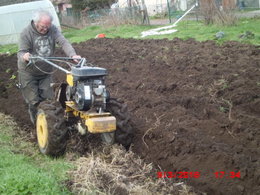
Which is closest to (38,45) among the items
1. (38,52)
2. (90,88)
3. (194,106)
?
(38,52)

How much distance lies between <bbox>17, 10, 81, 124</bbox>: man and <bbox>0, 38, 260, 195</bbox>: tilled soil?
65 centimetres

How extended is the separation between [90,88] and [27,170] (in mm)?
1152

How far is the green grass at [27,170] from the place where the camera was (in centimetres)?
405

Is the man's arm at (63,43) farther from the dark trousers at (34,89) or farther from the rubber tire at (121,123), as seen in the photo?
the rubber tire at (121,123)

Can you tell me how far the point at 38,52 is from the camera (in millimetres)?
6133

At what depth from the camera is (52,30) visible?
6156 millimetres

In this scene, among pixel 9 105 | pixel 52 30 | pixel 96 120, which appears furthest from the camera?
pixel 9 105

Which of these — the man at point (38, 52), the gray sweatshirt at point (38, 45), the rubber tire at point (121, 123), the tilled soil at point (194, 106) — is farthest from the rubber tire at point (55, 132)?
the gray sweatshirt at point (38, 45)

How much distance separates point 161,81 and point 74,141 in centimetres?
314

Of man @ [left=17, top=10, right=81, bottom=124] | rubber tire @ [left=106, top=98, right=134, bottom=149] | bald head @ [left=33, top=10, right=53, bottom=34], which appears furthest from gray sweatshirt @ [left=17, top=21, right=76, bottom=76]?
rubber tire @ [left=106, top=98, right=134, bottom=149]

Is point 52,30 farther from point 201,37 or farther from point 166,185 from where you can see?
point 201,37

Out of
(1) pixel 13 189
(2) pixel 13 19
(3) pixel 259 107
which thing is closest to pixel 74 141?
(1) pixel 13 189

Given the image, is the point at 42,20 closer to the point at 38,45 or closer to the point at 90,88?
the point at 38,45

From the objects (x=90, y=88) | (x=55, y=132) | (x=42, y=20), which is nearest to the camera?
(x=90, y=88)
